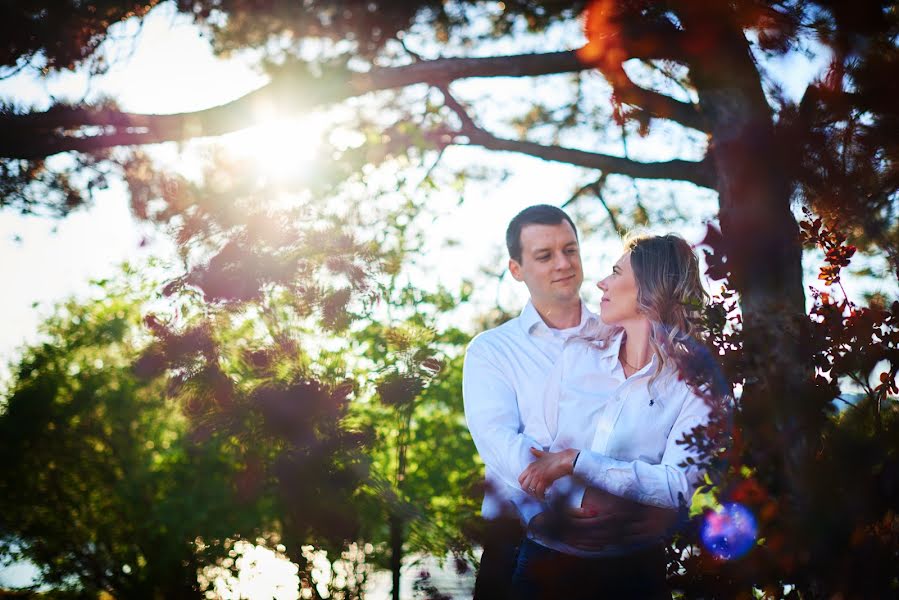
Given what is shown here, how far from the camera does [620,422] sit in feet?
7.88

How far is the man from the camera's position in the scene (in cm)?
249

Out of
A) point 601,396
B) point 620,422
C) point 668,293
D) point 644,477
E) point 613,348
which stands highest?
point 668,293

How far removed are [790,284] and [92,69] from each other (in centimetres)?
364

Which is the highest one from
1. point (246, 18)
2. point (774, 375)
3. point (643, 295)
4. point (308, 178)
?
point (246, 18)

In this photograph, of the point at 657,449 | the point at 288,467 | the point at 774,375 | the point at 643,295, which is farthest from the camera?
the point at 643,295

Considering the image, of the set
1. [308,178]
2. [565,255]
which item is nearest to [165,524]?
[308,178]

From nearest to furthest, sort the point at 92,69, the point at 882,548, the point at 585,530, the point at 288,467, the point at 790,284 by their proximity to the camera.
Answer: the point at 585,530, the point at 882,548, the point at 288,467, the point at 92,69, the point at 790,284

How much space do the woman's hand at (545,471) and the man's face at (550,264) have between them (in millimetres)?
1053

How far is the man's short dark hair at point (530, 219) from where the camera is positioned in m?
3.36

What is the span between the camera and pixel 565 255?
321 centimetres

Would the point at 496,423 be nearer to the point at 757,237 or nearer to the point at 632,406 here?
the point at 632,406

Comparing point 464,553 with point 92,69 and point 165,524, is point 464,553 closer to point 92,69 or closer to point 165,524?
point 92,69

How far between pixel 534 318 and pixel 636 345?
1.95ft

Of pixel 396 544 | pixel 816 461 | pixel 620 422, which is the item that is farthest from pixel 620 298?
pixel 396 544
